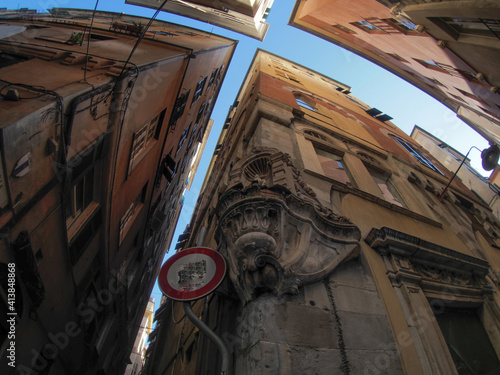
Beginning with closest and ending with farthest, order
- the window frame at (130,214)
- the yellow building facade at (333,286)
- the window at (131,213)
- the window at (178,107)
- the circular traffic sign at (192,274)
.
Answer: the yellow building facade at (333,286) → the circular traffic sign at (192,274) → the window frame at (130,214) → the window at (131,213) → the window at (178,107)

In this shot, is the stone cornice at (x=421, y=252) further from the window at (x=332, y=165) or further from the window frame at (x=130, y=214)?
the window frame at (x=130, y=214)

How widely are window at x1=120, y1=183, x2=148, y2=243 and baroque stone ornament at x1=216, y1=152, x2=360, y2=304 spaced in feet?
21.4

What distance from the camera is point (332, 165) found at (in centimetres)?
820

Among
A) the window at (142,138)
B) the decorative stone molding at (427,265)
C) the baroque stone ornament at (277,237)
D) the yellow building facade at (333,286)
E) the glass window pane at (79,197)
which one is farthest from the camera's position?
the window at (142,138)

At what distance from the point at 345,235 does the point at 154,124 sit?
798 centimetres

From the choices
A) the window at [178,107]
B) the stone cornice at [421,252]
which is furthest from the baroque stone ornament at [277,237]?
the window at [178,107]

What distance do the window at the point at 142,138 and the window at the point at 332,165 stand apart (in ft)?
19.1

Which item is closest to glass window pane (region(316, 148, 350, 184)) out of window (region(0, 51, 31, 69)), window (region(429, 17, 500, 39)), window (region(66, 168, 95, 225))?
window (region(429, 17, 500, 39))

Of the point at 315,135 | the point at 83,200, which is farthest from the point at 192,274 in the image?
the point at 315,135

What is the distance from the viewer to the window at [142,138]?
823cm

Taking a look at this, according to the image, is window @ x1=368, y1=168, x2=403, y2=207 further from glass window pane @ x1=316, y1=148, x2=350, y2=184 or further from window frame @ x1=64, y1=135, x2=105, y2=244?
window frame @ x1=64, y1=135, x2=105, y2=244

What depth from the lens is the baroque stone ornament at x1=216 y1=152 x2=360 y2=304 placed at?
3.46 meters

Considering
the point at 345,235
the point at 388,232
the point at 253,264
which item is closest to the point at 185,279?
the point at 253,264

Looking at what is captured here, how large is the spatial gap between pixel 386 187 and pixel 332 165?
90.7 inches
